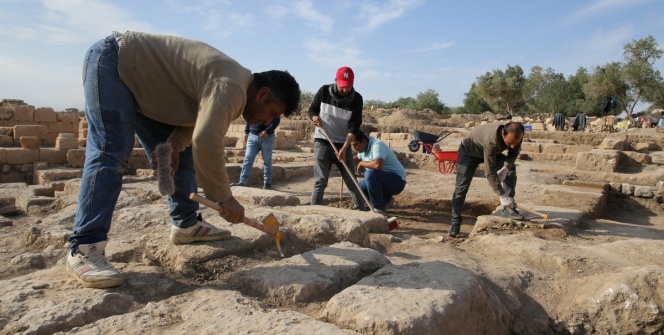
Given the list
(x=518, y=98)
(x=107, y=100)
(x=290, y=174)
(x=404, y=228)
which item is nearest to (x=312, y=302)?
(x=107, y=100)

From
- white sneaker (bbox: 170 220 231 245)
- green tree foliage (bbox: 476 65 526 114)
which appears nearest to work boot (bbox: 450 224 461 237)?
white sneaker (bbox: 170 220 231 245)

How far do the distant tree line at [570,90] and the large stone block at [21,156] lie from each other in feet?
79.1

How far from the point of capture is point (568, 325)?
2.34 metres

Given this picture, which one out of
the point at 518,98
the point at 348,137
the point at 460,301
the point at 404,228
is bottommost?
the point at 404,228

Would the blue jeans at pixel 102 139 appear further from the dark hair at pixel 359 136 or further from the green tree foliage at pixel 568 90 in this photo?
the green tree foliage at pixel 568 90

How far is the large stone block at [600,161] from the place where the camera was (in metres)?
8.26

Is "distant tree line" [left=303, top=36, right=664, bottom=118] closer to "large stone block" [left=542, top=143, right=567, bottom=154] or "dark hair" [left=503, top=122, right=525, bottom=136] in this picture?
"large stone block" [left=542, top=143, right=567, bottom=154]

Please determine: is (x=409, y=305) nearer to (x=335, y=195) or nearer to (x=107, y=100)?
(x=107, y=100)

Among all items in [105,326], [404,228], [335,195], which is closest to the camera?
[105,326]

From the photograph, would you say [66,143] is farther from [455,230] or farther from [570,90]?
[570,90]

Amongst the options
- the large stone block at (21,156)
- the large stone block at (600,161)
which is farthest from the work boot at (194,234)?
the large stone block at (21,156)

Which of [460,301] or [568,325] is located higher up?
[460,301]

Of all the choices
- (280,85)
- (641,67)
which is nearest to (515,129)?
(280,85)

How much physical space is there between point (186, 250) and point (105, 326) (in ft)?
2.54
